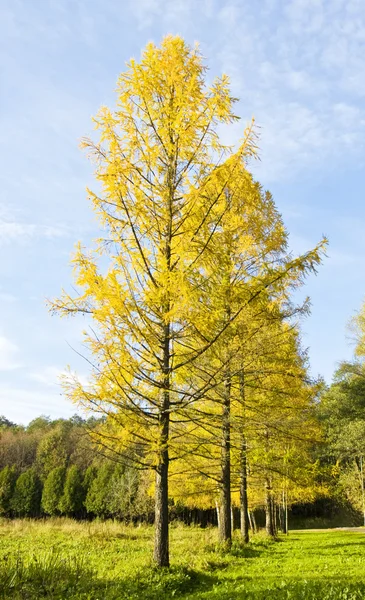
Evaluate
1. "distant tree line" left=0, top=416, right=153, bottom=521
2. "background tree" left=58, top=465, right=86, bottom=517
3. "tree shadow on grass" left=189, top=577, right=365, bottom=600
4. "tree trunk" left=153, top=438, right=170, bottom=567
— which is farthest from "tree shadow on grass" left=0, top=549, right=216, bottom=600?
"background tree" left=58, top=465, right=86, bottom=517

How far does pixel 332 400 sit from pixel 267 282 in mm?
33690

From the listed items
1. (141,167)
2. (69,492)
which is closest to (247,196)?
(141,167)

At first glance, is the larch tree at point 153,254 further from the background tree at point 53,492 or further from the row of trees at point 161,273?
the background tree at point 53,492

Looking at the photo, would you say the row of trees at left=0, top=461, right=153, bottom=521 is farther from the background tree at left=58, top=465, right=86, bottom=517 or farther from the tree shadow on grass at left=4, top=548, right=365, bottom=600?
the tree shadow on grass at left=4, top=548, right=365, bottom=600

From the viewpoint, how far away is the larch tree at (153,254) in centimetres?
671

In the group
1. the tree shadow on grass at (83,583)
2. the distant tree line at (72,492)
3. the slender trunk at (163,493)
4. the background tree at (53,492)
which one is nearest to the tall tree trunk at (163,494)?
the slender trunk at (163,493)

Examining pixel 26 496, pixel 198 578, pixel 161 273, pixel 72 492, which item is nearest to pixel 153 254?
pixel 161 273

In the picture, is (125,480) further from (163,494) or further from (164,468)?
(164,468)

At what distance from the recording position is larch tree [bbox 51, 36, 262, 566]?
671 cm

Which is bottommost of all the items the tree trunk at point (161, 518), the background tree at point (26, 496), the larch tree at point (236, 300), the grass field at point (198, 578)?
the background tree at point (26, 496)

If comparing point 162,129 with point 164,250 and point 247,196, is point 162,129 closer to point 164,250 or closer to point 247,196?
point 164,250

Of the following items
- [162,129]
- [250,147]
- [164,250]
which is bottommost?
[164,250]

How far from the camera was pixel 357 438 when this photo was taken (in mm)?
32469

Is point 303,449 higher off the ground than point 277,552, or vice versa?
point 303,449
